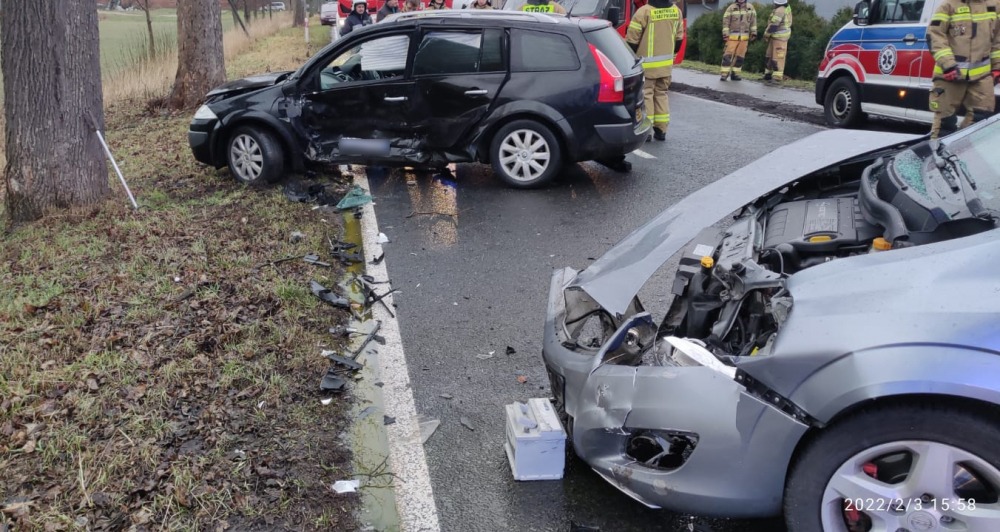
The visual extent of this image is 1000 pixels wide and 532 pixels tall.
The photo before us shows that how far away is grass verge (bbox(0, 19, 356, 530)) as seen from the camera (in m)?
3.20

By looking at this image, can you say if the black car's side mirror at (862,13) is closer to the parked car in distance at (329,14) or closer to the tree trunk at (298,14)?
the parked car in distance at (329,14)

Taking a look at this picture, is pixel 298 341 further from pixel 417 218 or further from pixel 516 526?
pixel 417 218

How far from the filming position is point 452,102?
7.75m

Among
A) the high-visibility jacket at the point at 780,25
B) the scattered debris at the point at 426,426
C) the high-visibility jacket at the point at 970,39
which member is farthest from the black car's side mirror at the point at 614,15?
the scattered debris at the point at 426,426

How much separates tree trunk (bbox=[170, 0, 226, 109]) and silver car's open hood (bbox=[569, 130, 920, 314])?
1105 centimetres

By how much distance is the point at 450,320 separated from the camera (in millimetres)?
5055

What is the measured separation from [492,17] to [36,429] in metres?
5.69

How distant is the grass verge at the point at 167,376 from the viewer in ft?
10.5

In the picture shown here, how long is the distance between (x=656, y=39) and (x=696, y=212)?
6841 mm

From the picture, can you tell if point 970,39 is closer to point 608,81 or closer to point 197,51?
point 608,81

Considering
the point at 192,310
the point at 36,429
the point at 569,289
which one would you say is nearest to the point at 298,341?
the point at 192,310

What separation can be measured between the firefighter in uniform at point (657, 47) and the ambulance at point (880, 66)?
2530 millimetres

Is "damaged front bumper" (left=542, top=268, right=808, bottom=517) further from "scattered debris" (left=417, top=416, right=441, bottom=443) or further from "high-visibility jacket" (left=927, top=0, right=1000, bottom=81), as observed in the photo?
"high-visibility jacket" (left=927, top=0, right=1000, bottom=81)

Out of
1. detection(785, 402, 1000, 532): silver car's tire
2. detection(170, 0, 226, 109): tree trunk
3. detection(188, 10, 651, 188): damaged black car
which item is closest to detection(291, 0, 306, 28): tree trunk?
detection(170, 0, 226, 109): tree trunk
